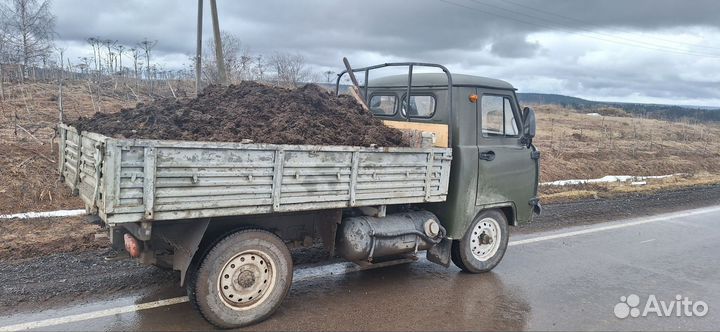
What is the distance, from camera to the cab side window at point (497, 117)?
598 centimetres

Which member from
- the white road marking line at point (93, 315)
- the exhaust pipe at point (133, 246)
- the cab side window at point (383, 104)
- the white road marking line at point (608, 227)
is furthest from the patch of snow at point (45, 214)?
the white road marking line at point (608, 227)

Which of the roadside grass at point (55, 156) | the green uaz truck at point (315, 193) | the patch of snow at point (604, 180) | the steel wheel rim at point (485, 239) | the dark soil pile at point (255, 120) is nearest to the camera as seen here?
the green uaz truck at point (315, 193)

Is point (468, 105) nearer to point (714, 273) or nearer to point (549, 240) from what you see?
point (549, 240)

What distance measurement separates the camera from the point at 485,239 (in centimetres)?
620

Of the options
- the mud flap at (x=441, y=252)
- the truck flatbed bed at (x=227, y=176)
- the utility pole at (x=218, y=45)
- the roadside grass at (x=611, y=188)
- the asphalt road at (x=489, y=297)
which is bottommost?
the asphalt road at (x=489, y=297)

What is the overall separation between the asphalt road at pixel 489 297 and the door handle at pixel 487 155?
1.37 m

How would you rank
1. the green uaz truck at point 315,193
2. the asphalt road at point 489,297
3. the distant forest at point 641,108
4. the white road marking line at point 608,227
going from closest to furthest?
the green uaz truck at point 315,193
the asphalt road at point 489,297
the white road marking line at point 608,227
the distant forest at point 641,108

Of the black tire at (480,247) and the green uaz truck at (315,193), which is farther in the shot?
the black tire at (480,247)

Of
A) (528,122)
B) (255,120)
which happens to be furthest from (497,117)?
(255,120)

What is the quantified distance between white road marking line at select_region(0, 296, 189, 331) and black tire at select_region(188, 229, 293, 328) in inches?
26.9

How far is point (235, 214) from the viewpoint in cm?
412

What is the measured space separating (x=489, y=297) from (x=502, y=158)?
1654 millimetres

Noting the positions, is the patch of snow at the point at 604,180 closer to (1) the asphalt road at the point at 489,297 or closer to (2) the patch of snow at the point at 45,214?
(1) the asphalt road at the point at 489,297

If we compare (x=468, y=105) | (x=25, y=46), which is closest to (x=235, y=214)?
(x=468, y=105)
